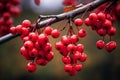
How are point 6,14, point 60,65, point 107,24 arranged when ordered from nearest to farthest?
1. point 107,24
2. point 6,14
3. point 60,65

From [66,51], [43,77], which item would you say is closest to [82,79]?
[43,77]

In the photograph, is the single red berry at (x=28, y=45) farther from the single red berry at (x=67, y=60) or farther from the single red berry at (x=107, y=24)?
the single red berry at (x=107, y=24)

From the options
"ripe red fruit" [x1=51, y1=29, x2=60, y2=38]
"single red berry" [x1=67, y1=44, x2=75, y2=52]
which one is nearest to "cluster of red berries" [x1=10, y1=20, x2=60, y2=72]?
"ripe red fruit" [x1=51, y1=29, x2=60, y2=38]

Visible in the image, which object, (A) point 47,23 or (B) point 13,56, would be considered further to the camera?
(B) point 13,56

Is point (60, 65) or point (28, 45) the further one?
point (60, 65)

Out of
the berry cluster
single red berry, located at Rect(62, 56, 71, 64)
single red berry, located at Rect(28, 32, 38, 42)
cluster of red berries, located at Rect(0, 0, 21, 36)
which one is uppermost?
cluster of red berries, located at Rect(0, 0, 21, 36)

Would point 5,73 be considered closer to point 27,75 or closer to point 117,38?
point 27,75

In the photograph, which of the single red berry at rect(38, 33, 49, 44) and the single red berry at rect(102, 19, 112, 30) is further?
the single red berry at rect(102, 19, 112, 30)

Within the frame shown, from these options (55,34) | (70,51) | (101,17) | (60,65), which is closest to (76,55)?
(70,51)

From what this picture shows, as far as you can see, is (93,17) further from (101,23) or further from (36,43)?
(36,43)

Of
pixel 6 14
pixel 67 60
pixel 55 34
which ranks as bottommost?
pixel 67 60

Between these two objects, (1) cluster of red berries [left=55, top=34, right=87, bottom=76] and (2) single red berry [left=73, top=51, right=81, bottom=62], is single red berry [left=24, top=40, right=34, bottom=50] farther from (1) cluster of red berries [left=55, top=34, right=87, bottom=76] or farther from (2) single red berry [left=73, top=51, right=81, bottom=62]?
(2) single red berry [left=73, top=51, right=81, bottom=62]
